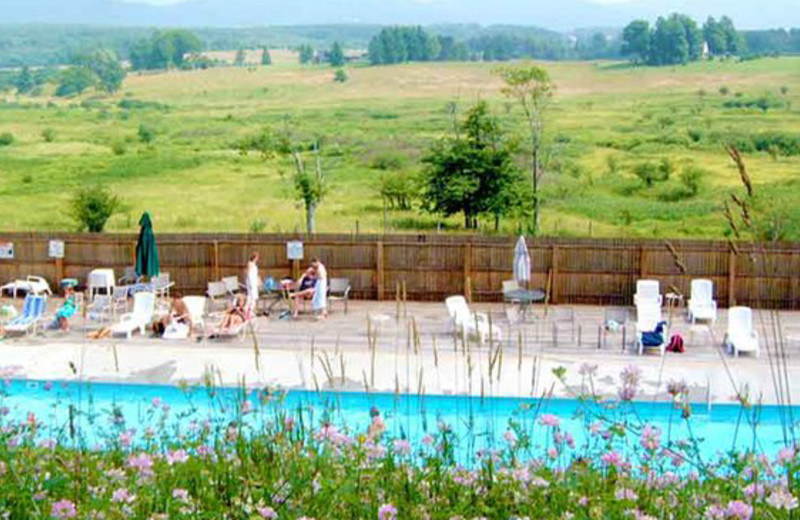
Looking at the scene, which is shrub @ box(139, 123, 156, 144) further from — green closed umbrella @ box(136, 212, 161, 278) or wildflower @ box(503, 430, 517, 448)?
wildflower @ box(503, 430, 517, 448)

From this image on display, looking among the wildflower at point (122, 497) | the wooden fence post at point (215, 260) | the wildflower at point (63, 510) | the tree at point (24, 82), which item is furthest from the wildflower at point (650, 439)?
the tree at point (24, 82)

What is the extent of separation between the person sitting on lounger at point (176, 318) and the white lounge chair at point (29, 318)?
1355 mm

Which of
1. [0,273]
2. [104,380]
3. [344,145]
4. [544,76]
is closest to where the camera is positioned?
[104,380]

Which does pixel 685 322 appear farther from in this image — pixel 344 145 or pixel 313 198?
pixel 344 145

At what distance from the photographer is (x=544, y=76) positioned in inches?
1096

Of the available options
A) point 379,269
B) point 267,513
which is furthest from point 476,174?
point 267,513

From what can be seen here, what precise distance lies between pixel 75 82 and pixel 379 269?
10213 centimetres

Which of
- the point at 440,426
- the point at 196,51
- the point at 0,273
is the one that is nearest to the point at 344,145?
the point at 0,273

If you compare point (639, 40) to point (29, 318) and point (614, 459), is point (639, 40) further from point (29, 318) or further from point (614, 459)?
point (614, 459)

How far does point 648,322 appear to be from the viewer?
13.4m

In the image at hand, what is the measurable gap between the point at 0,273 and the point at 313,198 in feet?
24.9

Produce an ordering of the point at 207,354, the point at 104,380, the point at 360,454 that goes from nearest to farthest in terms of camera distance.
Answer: the point at 360,454 → the point at 104,380 → the point at 207,354

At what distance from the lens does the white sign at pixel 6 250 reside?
53.3 feet

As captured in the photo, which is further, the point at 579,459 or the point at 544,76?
the point at 544,76
